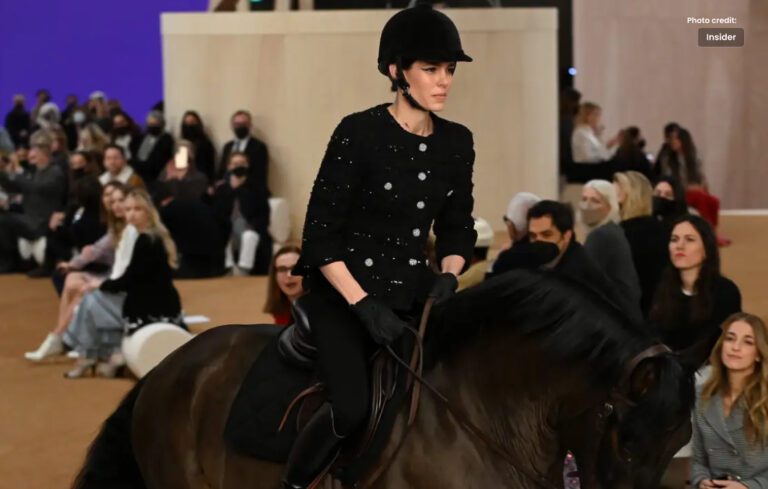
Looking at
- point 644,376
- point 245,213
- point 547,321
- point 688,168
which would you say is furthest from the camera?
point 245,213

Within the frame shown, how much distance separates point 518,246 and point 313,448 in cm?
355

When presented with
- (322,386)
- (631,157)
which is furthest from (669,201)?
(322,386)

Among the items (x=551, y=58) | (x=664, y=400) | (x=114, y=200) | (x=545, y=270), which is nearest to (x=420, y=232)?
(x=545, y=270)

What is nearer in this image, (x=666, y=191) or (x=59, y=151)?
(x=666, y=191)

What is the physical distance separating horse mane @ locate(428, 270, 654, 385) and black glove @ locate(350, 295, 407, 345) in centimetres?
19

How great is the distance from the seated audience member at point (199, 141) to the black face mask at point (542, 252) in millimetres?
8893

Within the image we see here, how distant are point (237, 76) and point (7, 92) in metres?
12.9

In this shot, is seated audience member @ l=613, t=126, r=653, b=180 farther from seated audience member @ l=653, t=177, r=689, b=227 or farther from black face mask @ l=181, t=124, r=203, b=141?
seated audience member @ l=653, t=177, r=689, b=227

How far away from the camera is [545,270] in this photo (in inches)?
158

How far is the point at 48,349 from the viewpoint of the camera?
10945 mm

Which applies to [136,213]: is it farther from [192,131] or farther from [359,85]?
[192,131]

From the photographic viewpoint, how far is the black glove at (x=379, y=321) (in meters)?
4.01

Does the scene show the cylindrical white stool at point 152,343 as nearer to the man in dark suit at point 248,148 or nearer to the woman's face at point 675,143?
the man in dark suit at point 248,148

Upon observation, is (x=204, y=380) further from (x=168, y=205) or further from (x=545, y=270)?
(x=168, y=205)
